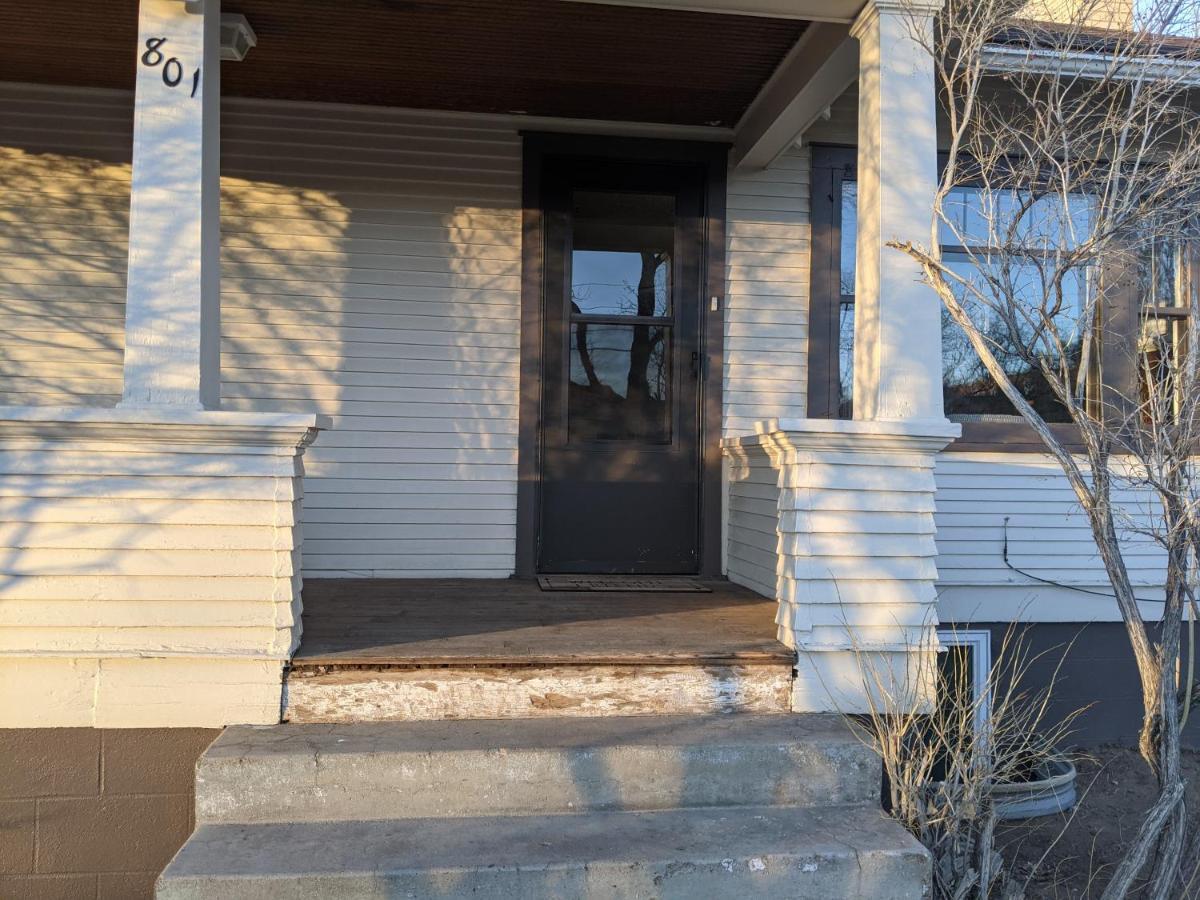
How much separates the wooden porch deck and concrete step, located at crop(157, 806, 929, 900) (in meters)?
0.55

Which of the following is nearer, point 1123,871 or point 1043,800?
point 1123,871

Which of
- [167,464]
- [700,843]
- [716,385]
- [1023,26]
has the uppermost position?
[1023,26]

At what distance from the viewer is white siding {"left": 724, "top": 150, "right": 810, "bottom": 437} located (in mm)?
5051

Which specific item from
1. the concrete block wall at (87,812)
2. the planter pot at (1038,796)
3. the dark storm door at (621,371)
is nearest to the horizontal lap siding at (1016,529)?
the planter pot at (1038,796)

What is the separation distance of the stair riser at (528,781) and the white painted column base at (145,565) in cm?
35

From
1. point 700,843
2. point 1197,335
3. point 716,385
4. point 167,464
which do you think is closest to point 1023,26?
point 1197,335

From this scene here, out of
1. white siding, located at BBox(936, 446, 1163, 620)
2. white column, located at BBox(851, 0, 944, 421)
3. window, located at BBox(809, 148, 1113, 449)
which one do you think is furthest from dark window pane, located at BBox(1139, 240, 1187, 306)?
white column, located at BBox(851, 0, 944, 421)

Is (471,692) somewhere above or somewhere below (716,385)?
below

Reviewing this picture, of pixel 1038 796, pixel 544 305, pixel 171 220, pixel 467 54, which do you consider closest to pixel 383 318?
pixel 544 305

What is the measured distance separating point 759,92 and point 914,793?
3.28m

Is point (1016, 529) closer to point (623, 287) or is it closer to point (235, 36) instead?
point (623, 287)

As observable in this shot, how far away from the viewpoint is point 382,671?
3080 mm

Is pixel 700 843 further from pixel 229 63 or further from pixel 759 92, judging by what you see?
pixel 229 63

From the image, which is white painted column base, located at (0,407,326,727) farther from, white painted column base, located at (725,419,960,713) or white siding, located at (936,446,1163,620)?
white siding, located at (936,446,1163,620)
